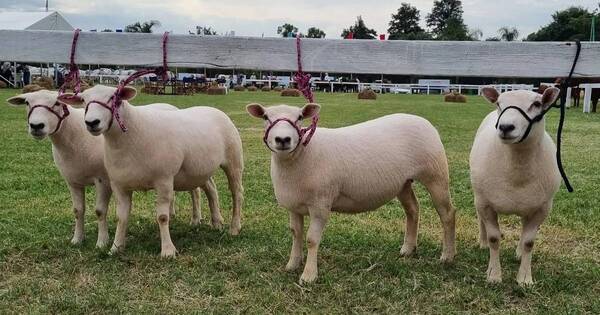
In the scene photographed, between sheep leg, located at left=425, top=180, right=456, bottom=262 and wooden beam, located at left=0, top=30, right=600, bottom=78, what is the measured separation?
1.07 meters

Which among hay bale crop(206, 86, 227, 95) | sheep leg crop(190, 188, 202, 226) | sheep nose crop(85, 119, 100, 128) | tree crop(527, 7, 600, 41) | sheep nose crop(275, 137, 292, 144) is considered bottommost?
sheep leg crop(190, 188, 202, 226)

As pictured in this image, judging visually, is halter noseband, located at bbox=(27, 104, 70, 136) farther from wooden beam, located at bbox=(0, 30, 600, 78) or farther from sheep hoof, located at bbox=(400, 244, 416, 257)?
sheep hoof, located at bbox=(400, 244, 416, 257)

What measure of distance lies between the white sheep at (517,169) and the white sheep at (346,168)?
48 cm

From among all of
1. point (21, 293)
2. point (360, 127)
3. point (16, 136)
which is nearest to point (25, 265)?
point (21, 293)

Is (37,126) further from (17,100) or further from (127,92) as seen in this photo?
(127,92)

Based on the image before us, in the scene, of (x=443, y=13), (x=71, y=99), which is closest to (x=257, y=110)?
(x=71, y=99)

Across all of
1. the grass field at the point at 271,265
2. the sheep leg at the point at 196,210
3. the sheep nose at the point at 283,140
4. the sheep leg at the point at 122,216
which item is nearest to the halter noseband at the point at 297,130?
the sheep nose at the point at 283,140

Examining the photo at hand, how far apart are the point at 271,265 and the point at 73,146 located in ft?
7.14

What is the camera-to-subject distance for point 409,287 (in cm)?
453

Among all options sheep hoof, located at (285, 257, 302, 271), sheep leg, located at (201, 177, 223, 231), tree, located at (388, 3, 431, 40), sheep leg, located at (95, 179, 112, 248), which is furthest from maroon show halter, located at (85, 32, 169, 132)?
tree, located at (388, 3, 431, 40)

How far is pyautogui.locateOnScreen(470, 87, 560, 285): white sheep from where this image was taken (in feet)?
13.8

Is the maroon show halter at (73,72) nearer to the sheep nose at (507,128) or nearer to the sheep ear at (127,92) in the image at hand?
the sheep ear at (127,92)

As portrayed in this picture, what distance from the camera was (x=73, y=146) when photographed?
557cm

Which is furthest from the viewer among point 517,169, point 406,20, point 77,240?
point 406,20
